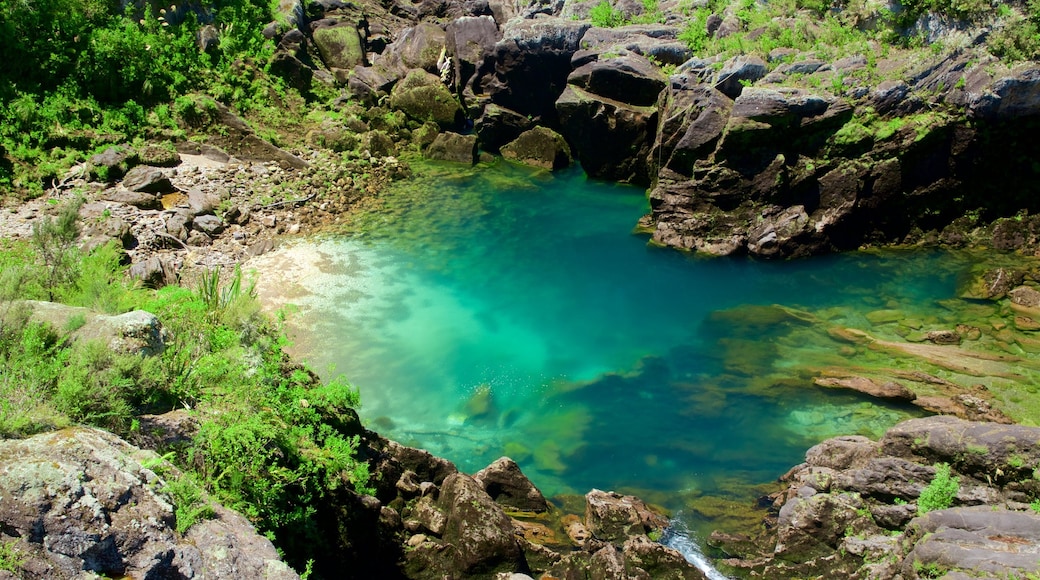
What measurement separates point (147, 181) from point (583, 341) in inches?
594

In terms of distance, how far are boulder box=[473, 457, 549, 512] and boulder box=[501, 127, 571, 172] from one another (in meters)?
19.4

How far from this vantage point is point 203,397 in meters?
8.89

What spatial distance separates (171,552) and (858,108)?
21851mm

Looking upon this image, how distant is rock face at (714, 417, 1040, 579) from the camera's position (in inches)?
346

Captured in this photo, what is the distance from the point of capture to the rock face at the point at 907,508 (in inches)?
346

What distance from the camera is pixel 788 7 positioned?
25125 millimetres

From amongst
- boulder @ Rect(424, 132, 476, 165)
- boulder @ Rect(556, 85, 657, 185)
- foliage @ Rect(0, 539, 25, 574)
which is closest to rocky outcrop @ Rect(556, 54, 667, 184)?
boulder @ Rect(556, 85, 657, 185)

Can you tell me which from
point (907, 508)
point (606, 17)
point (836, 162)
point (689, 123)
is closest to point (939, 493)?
point (907, 508)

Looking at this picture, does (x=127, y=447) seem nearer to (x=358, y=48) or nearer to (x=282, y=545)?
(x=282, y=545)

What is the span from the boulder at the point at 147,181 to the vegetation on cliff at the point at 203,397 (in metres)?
11.2

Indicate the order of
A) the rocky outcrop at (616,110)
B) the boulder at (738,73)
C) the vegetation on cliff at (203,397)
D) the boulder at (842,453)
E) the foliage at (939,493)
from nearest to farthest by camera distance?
1. the vegetation on cliff at (203,397)
2. the foliage at (939,493)
3. the boulder at (842,453)
4. the boulder at (738,73)
5. the rocky outcrop at (616,110)

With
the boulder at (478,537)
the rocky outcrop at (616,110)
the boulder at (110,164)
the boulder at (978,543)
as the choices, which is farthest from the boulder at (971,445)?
the boulder at (110,164)

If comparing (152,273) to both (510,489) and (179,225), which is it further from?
(510,489)

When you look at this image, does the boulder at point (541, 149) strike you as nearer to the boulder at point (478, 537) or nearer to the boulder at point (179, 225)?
the boulder at point (179, 225)
